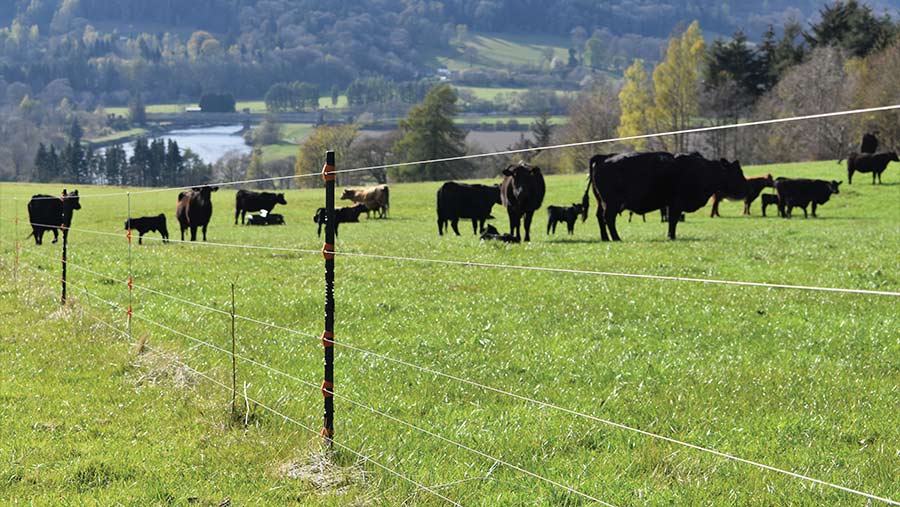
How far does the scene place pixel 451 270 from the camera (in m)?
16.2

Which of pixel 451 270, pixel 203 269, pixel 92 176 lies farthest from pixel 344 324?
pixel 92 176

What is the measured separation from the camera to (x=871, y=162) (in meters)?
46.2

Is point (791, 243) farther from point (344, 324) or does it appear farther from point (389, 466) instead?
point (389, 466)

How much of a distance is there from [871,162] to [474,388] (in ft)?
149

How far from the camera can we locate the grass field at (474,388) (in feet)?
19.2

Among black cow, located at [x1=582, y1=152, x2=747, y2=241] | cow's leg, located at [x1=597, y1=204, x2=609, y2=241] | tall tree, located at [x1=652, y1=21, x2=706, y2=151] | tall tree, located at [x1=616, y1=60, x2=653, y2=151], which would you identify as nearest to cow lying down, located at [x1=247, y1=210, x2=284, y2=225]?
cow's leg, located at [x1=597, y1=204, x2=609, y2=241]

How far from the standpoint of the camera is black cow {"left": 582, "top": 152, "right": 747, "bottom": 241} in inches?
893

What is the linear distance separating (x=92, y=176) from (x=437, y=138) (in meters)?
74.3

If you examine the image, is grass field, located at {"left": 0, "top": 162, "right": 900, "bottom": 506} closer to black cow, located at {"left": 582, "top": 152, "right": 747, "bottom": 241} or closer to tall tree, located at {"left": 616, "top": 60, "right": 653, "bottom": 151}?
black cow, located at {"left": 582, "top": 152, "right": 747, "bottom": 241}

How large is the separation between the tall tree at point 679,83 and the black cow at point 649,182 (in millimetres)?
72337

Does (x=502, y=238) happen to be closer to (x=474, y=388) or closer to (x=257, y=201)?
(x=474, y=388)

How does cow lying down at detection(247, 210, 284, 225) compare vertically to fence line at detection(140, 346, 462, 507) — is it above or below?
above

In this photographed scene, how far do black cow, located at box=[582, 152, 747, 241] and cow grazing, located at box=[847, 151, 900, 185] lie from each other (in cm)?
2791

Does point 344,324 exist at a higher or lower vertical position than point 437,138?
lower
